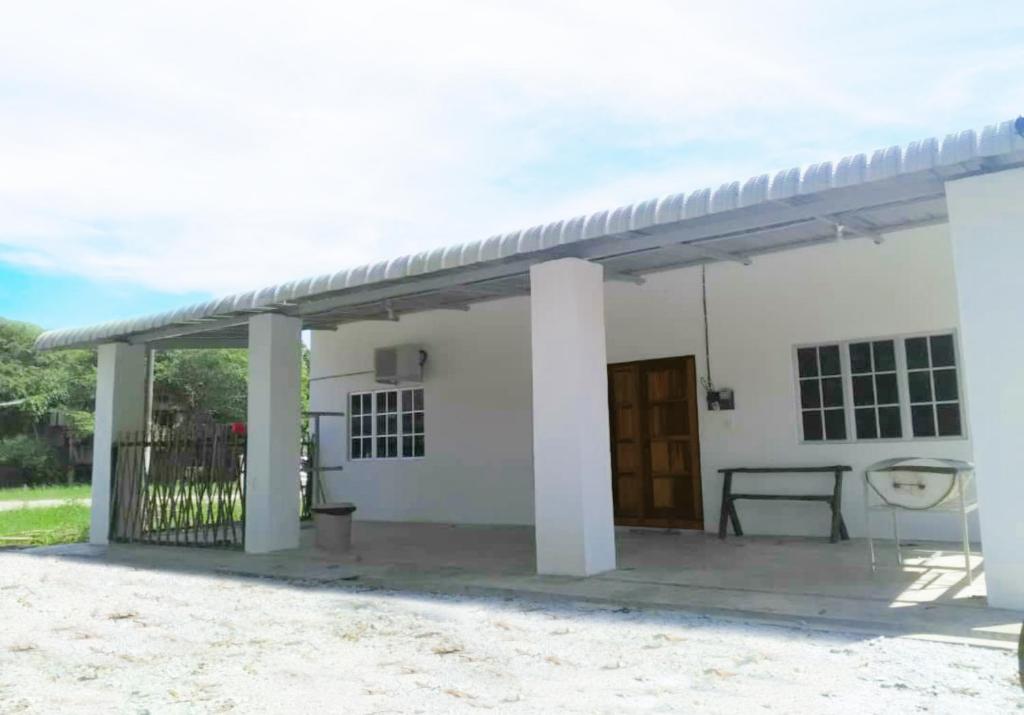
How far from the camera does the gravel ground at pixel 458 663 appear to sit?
12.3ft

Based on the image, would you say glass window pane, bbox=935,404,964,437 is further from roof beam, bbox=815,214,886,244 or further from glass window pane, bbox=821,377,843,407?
roof beam, bbox=815,214,886,244

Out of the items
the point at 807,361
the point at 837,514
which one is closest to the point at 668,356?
the point at 807,361

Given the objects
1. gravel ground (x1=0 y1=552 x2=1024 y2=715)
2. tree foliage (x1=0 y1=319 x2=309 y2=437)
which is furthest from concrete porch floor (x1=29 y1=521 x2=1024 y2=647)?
tree foliage (x1=0 y1=319 x2=309 y2=437)

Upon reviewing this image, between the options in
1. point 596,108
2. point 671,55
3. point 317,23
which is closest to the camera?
point 317,23

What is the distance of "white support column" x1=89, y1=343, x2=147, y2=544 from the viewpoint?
1111 centimetres

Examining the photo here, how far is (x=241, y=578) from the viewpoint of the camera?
311 inches

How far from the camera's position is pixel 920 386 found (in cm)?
853

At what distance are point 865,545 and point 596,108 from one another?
21.6 feet

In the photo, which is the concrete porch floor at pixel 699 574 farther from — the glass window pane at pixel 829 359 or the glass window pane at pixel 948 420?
the glass window pane at pixel 829 359

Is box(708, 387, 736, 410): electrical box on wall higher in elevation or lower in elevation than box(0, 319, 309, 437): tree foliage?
lower

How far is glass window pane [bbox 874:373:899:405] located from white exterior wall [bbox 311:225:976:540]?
464 millimetres

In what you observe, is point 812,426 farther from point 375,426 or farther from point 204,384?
point 204,384

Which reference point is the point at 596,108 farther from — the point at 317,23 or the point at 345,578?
the point at 345,578


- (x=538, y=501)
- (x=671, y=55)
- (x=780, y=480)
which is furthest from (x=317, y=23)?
(x=780, y=480)
